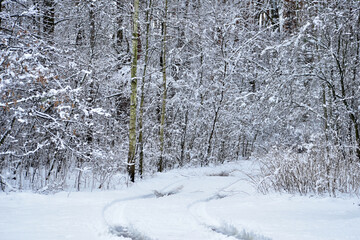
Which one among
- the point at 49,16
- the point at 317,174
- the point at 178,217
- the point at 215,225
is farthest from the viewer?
the point at 49,16

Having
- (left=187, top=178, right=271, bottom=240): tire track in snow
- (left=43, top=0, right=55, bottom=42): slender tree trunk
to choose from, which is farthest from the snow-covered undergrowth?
(left=43, top=0, right=55, bottom=42): slender tree trunk

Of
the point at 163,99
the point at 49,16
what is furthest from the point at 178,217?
the point at 163,99

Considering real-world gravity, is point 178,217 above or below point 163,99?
below

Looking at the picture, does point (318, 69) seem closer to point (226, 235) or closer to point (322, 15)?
point (322, 15)

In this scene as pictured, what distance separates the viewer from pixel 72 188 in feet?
24.8

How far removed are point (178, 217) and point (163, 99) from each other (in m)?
6.87

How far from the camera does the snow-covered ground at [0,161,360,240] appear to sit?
3637 millimetres

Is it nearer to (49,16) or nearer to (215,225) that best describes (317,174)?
(215,225)

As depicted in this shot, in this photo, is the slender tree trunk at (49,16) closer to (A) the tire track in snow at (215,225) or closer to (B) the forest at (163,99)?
(B) the forest at (163,99)

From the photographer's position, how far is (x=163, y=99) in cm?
1116

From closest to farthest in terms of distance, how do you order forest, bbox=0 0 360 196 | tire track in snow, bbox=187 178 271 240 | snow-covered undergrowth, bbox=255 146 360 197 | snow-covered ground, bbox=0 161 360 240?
snow-covered ground, bbox=0 161 360 240
tire track in snow, bbox=187 178 271 240
snow-covered undergrowth, bbox=255 146 360 197
forest, bbox=0 0 360 196

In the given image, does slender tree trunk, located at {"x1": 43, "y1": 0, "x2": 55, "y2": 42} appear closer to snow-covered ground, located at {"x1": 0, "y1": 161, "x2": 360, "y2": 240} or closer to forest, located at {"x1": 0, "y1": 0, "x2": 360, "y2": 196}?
forest, located at {"x1": 0, "y1": 0, "x2": 360, "y2": 196}

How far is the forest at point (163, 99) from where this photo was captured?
6090mm

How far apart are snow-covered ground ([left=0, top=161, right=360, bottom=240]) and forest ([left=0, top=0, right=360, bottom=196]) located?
835 millimetres
